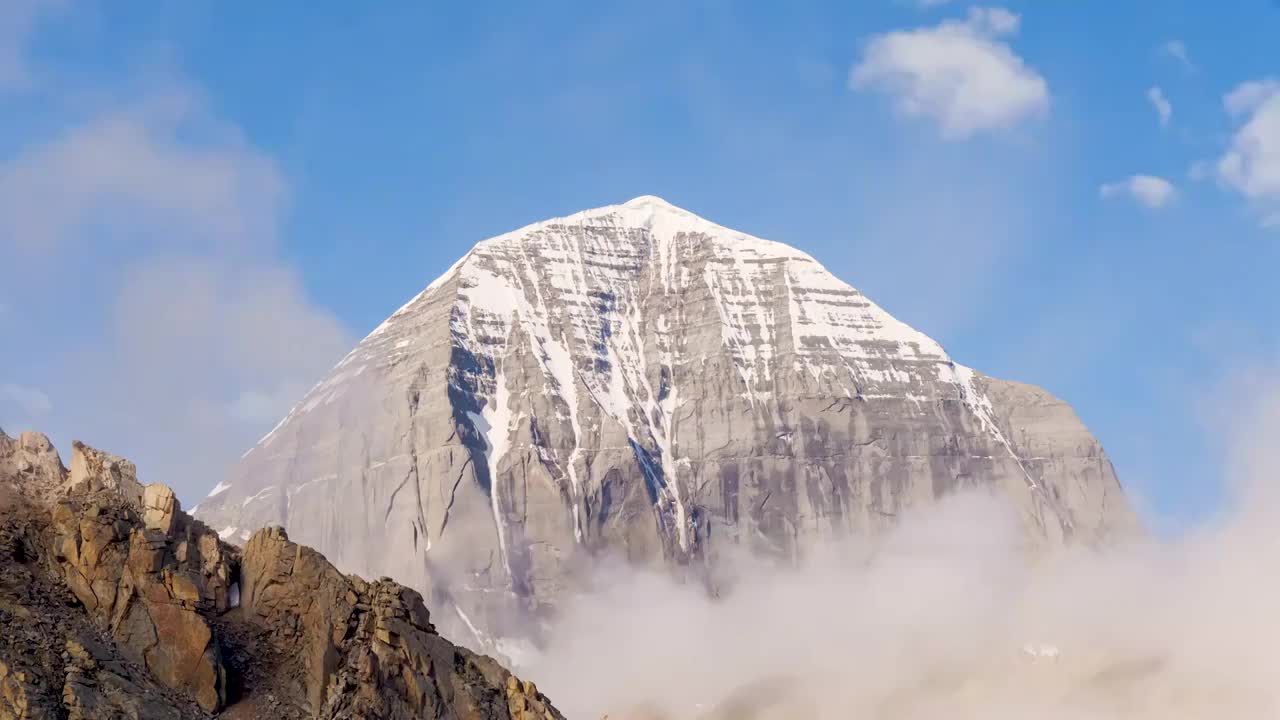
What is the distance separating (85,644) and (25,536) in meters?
8.53

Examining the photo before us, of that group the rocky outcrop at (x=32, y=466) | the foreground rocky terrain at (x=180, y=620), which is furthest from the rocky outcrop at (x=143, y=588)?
the rocky outcrop at (x=32, y=466)

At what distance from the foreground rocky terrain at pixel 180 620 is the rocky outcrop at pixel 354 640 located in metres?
0.08

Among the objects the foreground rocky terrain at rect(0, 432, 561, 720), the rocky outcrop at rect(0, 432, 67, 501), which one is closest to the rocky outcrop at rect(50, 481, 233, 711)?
the foreground rocky terrain at rect(0, 432, 561, 720)

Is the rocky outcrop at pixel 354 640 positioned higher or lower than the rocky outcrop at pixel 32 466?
lower

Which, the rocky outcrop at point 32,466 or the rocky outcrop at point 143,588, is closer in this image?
the rocky outcrop at point 143,588

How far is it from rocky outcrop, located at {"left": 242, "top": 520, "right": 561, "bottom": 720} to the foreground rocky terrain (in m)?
0.08

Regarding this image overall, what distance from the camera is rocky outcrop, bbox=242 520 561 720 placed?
110 m

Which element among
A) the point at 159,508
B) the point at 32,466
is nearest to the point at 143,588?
the point at 159,508

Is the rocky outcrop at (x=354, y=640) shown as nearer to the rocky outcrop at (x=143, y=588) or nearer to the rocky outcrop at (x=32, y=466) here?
the rocky outcrop at (x=143, y=588)

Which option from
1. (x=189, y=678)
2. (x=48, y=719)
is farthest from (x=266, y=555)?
(x=48, y=719)

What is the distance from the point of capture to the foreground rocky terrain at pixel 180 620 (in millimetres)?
101625

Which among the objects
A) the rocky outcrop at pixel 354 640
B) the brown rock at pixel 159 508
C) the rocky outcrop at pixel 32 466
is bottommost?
the rocky outcrop at pixel 354 640

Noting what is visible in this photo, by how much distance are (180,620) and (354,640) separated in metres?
9.45

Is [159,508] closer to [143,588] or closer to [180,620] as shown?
[143,588]
